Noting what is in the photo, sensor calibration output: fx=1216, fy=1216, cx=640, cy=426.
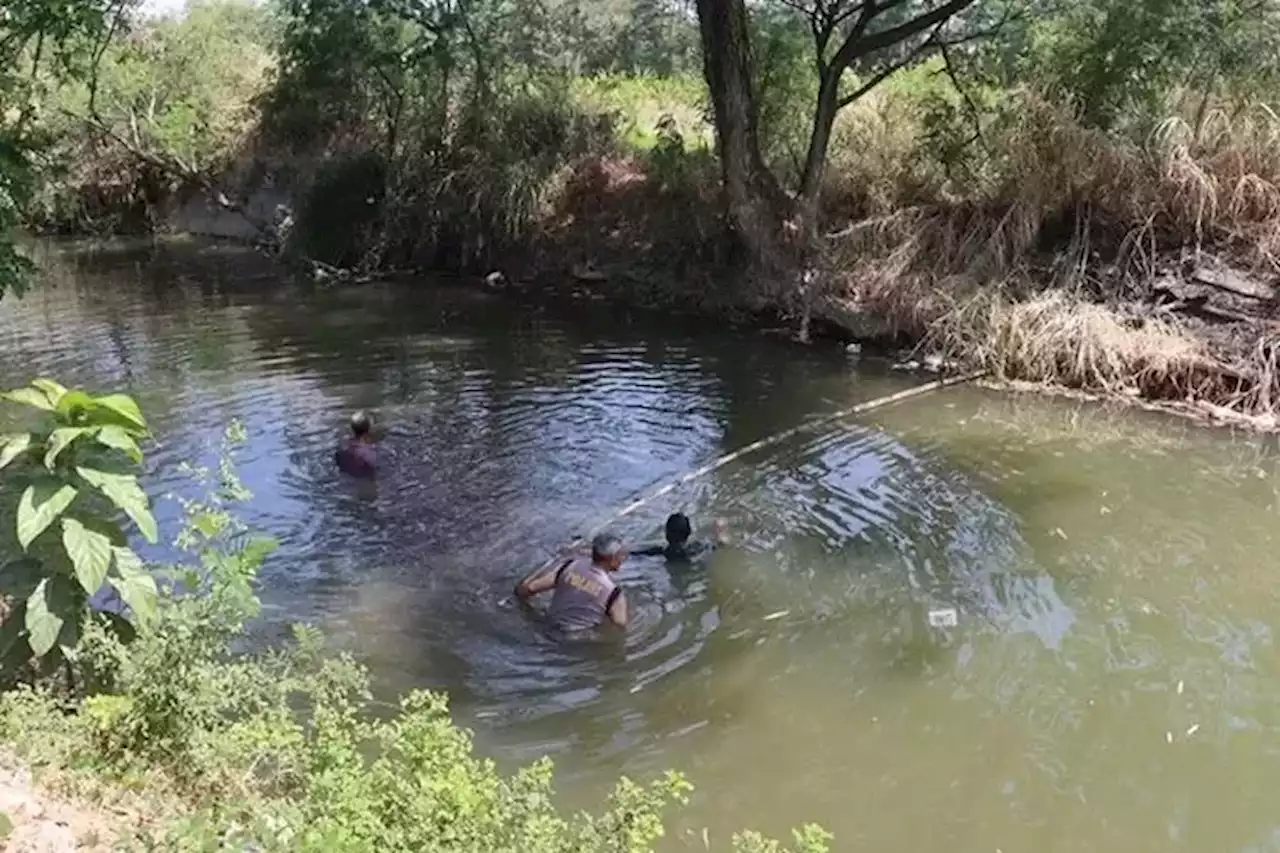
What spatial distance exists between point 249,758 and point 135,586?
844mm

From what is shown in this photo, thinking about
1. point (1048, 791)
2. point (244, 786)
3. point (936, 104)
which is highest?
point (936, 104)

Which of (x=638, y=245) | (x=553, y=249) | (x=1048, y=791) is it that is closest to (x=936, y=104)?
(x=638, y=245)

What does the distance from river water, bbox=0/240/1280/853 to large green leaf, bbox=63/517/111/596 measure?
2209 mm

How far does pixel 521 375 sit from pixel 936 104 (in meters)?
6.50

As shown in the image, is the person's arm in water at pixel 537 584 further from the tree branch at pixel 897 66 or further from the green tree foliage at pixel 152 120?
the green tree foliage at pixel 152 120

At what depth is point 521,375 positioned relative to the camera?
44.2 ft

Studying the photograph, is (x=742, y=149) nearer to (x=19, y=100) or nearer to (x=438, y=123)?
(x=438, y=123)

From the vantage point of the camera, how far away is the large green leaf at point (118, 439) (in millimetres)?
4594

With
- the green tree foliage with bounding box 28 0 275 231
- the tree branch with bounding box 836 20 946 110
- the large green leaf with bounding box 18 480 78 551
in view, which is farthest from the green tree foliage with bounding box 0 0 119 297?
the green tree foliage with bounding box 28 0 275 231

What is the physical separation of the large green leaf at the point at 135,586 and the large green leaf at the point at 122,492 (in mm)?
143

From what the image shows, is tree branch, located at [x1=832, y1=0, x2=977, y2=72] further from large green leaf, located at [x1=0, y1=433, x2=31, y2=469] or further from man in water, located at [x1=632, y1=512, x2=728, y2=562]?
large green leaf, located at [x1=0, y1=433, x2=31, y2=469]

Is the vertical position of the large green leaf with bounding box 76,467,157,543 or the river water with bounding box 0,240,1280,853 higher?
the large green leaf with bounding box 76,467,157,543

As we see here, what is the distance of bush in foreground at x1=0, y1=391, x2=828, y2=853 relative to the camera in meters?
3.56

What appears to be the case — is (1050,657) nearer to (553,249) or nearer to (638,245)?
(638,245)
